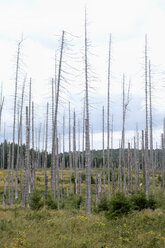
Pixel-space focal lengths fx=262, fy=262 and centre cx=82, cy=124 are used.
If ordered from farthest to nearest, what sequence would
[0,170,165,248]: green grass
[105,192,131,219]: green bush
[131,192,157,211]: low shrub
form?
1. [131,192,157,211]: low shrub
2. [105,192,131,219]: green bush
3. [0,170,165,248]: green grass

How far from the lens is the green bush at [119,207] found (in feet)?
39.7

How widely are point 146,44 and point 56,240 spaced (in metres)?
16.5

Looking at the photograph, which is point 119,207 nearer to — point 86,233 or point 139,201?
point 139,201

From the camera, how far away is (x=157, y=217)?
38.4 feet

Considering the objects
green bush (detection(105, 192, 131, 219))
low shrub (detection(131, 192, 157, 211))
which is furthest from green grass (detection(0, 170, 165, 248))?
low shrub (detection(131, 192, 157, 211))

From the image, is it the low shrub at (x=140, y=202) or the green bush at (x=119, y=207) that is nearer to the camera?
the green bush at (x=119, y=207)

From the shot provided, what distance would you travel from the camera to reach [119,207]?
12.4 m

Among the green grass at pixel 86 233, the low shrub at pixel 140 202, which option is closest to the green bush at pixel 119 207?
the green grass at pixel 86 233

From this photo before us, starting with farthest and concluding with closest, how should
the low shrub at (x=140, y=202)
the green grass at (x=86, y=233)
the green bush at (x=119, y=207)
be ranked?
the low shrub at (x=140, y=202) → the green bush at (x=119, y=207) → the green grass at (x=86, y=233)

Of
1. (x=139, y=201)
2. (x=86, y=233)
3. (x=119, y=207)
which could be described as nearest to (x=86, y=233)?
(x=86, y=233)

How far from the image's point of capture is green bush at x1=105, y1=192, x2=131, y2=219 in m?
12.1

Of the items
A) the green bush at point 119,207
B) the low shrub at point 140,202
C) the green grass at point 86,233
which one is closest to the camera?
the green grass at point 86,233

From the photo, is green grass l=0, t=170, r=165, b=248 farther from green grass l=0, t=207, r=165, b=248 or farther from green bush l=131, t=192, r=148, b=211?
green bush l=131, t=192, r=148, b=211

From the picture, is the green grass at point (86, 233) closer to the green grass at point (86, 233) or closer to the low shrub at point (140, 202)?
the green grass at point (86, 233)
